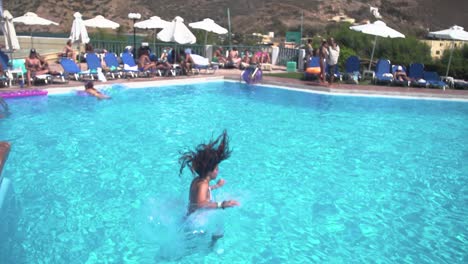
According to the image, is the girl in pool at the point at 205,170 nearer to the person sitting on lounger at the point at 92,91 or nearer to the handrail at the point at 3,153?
the handrail at the point at 3,153

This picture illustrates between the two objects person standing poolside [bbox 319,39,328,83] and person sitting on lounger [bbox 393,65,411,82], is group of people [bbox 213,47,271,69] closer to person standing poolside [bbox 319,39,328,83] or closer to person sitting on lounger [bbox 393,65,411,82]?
person standing poolside [bbox 319,39,328,83]

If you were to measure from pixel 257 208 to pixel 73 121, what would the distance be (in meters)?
5.30

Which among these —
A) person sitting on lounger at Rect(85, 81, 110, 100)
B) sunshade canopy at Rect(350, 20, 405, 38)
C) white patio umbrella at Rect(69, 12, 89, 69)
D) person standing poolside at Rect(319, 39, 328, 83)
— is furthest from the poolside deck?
white patio umbrella at Rect(69, 12, 89, 69)

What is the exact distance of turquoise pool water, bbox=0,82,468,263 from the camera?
4.42m

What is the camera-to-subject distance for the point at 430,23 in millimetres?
55438

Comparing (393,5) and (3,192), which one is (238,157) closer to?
(3,192)

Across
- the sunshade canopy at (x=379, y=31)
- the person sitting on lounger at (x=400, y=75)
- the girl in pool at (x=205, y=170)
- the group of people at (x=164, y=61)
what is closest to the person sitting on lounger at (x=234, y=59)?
the group of people at (x=164, y=61)

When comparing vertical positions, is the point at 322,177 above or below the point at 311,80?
below

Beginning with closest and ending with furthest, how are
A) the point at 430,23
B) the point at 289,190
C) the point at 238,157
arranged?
the point at 289,190
the point at 238,157
the point at 430,23

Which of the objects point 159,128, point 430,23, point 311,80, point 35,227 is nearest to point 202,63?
point 311,80

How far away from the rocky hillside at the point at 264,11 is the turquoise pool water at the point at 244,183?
35.3 meters

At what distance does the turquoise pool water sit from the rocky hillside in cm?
3531

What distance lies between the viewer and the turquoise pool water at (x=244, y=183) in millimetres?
4418

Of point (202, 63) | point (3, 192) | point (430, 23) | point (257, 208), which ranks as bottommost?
point (257, 208)
